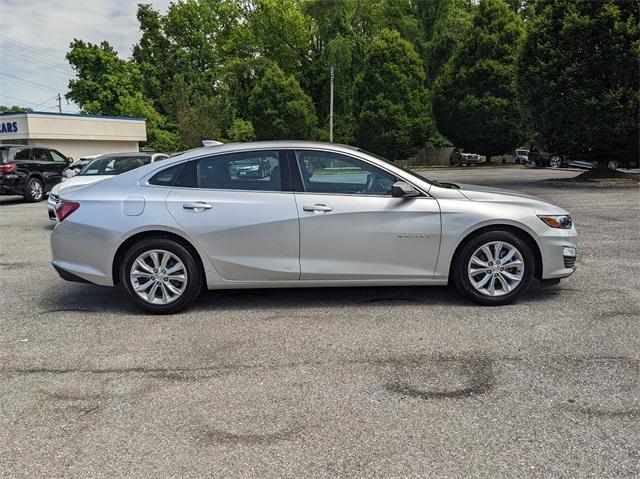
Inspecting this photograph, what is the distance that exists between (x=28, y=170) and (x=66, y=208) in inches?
505

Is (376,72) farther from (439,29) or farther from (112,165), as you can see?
(112,165)

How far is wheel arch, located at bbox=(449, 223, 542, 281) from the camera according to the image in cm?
513

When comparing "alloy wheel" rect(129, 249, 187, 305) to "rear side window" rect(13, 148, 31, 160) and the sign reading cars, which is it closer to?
"rear side window" rect(13, 148, 31, 160)

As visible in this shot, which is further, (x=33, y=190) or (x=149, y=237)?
(x=33, y=190)

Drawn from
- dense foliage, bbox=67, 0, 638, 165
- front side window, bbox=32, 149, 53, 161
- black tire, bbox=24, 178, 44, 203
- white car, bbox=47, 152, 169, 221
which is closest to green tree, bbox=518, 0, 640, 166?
dense foliage, bbox=67, 0, 638, 165

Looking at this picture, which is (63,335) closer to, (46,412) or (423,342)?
(46,412)

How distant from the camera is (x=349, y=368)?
3881 mm

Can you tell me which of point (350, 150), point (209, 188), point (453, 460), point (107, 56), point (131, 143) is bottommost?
point (453, 460)

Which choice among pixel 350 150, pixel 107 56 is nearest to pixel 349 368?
pixel 350 150

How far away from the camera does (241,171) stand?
17.1ft

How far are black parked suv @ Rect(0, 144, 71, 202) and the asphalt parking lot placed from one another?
37.7ft

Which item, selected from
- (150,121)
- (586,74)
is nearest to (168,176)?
(586,74)

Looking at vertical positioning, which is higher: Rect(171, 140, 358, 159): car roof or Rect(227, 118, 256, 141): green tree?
Rect(227, 118, 256, 141): green tree

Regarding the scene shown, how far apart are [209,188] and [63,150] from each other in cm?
3425
